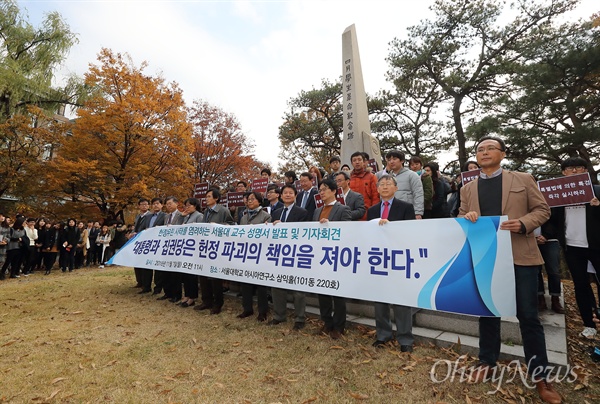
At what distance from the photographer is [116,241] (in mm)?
13258

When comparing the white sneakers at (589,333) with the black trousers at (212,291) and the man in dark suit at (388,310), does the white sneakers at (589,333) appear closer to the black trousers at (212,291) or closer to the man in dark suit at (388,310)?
the man in dark suit at (388,310)

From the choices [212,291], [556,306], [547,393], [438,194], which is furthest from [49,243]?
[556,306]

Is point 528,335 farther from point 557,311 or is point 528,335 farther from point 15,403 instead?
point 15,403

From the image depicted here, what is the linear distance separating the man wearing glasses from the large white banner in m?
1.67

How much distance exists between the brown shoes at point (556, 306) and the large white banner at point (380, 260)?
6.73 ft

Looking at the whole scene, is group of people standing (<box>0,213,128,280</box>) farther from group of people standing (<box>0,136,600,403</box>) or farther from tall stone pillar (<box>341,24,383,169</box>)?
tall stone pillar (<box>341,24,383,169</box>)

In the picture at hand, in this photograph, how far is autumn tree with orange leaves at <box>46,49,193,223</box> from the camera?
1362cm

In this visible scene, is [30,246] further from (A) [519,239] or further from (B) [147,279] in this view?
(A) [519,239]

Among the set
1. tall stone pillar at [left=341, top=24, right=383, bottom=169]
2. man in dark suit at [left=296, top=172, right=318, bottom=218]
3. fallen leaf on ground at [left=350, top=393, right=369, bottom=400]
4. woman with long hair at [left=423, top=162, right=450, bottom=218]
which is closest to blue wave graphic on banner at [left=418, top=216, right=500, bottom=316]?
fallen leaf on ground at [left=350, top=393, right=369, bottom=400]

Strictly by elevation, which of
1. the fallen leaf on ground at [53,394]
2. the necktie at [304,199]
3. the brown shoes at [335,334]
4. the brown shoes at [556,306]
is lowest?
the fallen leaf on ground at [53,394]

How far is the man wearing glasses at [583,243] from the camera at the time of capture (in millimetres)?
3348

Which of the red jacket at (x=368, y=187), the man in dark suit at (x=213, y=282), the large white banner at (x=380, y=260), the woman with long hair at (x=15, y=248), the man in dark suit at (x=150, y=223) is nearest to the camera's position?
the large white banner at (x=380, y=260)

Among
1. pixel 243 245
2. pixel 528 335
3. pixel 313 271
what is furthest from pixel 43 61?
pixel 528 335

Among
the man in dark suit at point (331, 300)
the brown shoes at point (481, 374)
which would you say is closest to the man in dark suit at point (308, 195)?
the man in dark suit at point (331, 300)
